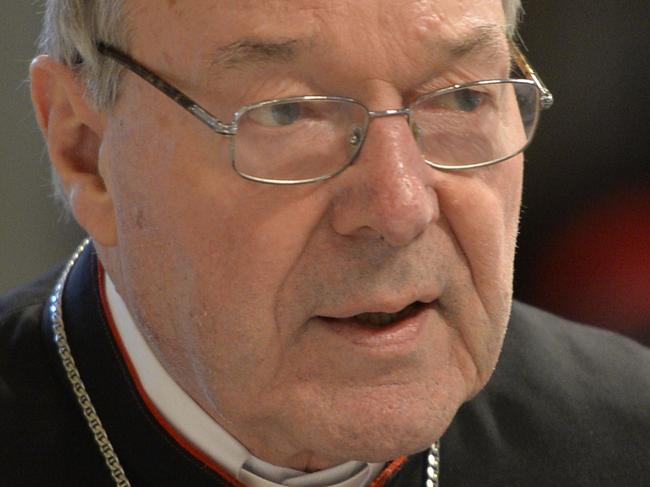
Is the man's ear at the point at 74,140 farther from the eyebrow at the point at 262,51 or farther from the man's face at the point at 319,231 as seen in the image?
the eyebrow at the point at 262,51

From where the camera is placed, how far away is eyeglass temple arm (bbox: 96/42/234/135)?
1.38 m

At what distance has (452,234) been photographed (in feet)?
4.70

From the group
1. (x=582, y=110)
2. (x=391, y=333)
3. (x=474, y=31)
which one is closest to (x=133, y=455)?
(x=391, y=333)

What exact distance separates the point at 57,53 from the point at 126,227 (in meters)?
0.26

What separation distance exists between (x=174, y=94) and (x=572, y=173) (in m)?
1.65

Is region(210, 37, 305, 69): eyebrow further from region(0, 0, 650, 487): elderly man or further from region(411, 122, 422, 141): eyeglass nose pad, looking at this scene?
region(411, 122, 422, 141): eyeglass nose pad

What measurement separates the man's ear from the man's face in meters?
0.06

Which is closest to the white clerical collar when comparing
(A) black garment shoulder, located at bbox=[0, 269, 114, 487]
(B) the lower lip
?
(A) black garment shoulder, located at bbox=[0, 269, 114, 487]

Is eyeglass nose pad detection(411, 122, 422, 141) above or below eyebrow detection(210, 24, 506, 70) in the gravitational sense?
below

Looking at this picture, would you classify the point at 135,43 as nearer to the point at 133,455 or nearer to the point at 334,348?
the point at 334,348

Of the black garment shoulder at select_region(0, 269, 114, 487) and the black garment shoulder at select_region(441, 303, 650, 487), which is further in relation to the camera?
the black garment shoulder at select_region(441, 303, 650, 487)

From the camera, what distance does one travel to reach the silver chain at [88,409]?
1.62 metres

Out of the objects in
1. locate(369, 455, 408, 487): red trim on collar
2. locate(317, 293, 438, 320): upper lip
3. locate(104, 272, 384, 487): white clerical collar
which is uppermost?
locate(317, 293, 438, 320): upper lip

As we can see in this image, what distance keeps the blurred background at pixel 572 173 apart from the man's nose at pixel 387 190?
1372 mm
